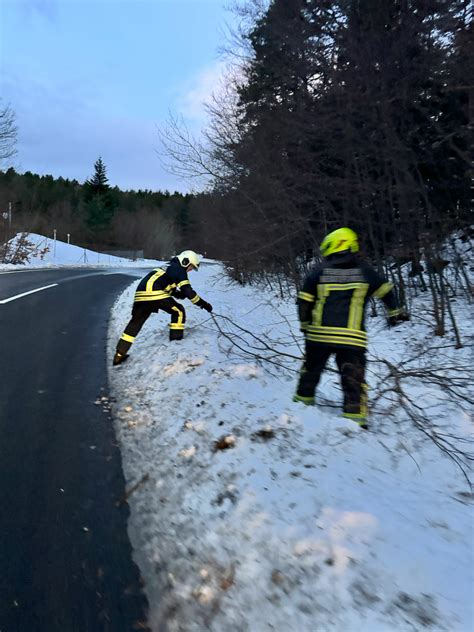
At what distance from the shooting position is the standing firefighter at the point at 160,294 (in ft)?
21.2

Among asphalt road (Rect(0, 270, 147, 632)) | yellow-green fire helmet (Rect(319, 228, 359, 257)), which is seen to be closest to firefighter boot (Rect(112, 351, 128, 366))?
asphalt road (Rect(0, 270, 147, 632))

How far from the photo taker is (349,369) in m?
3.96

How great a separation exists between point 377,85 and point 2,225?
26.7 m

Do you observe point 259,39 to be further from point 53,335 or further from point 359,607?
point 359,607

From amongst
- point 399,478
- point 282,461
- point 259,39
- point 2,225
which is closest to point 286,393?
point 282,461

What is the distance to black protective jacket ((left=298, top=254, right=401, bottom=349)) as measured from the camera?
12.8 feet

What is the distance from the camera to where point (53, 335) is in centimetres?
798

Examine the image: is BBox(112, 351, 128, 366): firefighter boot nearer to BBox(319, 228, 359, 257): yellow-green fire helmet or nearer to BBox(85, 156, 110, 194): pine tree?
BBox(319, 228, 359, 257): yellow-green fire helmet

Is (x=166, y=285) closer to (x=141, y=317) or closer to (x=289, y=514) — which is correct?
(x=141, y=317)

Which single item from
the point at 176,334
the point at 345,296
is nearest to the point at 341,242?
the point at 345,296

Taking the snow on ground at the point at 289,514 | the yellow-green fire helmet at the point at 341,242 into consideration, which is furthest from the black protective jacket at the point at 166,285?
the yellow-green fire helmet at the point at 341,242

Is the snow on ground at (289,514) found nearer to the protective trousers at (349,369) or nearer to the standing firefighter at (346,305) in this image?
the protective trousers at (349,369)

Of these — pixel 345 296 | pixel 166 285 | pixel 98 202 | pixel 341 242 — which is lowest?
pixel 166 285

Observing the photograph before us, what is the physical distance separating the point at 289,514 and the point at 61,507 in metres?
1.52
